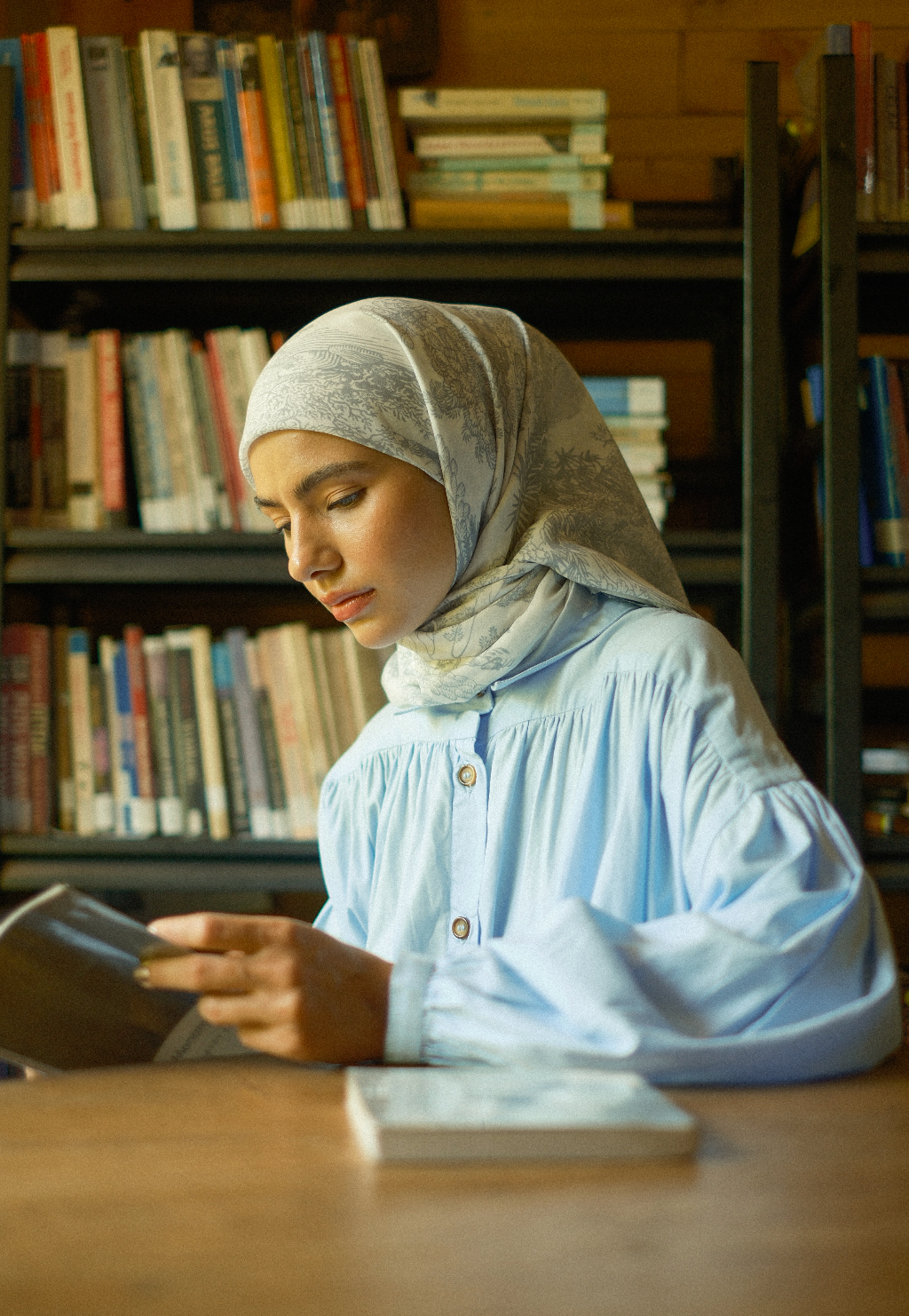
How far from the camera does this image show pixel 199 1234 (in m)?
0.40

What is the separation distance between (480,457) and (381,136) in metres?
0.76

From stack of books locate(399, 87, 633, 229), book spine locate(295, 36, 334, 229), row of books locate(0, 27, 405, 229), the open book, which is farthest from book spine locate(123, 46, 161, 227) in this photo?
the open book

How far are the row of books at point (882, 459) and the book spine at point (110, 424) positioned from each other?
1.01 metres

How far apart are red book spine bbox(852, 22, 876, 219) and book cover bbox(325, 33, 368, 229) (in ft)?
2.27

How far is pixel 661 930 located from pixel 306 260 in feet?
3.88

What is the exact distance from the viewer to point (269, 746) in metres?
1.59

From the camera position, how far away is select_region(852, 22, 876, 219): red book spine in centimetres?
150

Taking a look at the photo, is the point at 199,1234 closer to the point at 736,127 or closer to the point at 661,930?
the point at 661,930

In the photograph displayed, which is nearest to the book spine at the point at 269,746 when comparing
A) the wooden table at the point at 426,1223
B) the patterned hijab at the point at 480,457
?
the patterned hijab at the point at 480,457

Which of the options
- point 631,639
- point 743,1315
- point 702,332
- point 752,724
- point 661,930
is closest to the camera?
point 743,1315

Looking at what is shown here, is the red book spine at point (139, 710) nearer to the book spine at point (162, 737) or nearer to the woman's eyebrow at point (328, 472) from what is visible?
the book spine at point (162, 737)

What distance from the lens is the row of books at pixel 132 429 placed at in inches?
62.6

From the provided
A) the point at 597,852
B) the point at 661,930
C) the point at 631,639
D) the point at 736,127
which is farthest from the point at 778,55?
the point at 661,930

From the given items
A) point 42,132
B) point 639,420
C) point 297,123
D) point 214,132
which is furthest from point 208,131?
point 639,420
